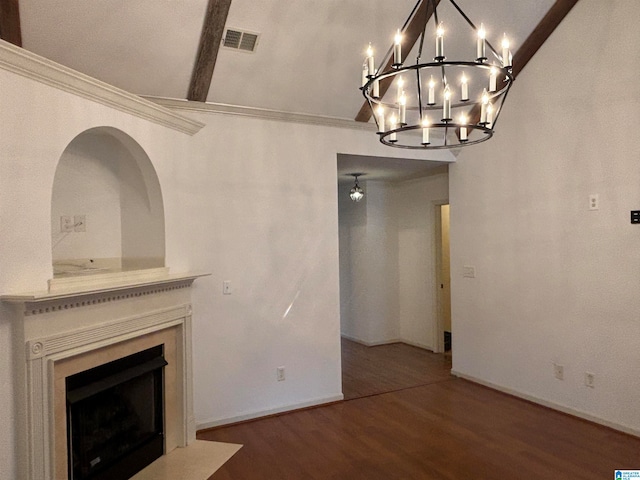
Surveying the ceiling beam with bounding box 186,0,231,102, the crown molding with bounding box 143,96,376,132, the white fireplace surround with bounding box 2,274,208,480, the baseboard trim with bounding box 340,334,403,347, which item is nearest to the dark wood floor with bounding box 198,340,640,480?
the white fireplace surround with bounding box 2,274,208,480

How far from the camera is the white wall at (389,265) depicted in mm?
6445

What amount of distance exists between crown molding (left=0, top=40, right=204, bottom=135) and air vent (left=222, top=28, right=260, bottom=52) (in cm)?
65

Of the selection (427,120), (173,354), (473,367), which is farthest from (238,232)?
(473,367)

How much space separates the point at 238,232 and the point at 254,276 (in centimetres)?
42

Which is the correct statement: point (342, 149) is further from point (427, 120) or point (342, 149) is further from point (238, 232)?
point (427, 120)

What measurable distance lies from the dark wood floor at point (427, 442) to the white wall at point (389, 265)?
2192 millimetres

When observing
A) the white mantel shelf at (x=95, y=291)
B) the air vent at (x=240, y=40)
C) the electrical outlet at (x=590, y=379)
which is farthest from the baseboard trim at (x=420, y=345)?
the air vent at (x=240, y=40)

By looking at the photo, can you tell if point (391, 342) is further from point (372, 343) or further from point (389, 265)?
point (389, 265)

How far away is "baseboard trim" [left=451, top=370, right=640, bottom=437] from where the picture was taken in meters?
3.53

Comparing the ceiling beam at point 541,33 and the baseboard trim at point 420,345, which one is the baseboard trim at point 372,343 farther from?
the ceiling beam at point 541,33

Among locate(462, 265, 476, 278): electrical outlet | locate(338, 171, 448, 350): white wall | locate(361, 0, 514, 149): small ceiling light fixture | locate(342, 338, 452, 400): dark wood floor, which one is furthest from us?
locate(338, 171, 448, 350): white wall

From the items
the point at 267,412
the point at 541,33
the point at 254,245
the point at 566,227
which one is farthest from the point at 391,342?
the point at 541,33

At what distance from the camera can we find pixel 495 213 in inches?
183

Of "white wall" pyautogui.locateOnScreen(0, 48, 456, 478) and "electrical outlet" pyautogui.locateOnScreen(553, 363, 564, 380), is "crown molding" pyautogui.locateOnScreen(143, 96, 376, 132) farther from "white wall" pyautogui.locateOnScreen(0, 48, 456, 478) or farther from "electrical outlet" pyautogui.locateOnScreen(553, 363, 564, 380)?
"electrical outlet" pyautogui.locateOnScreen(553, 363, 564, 380)
